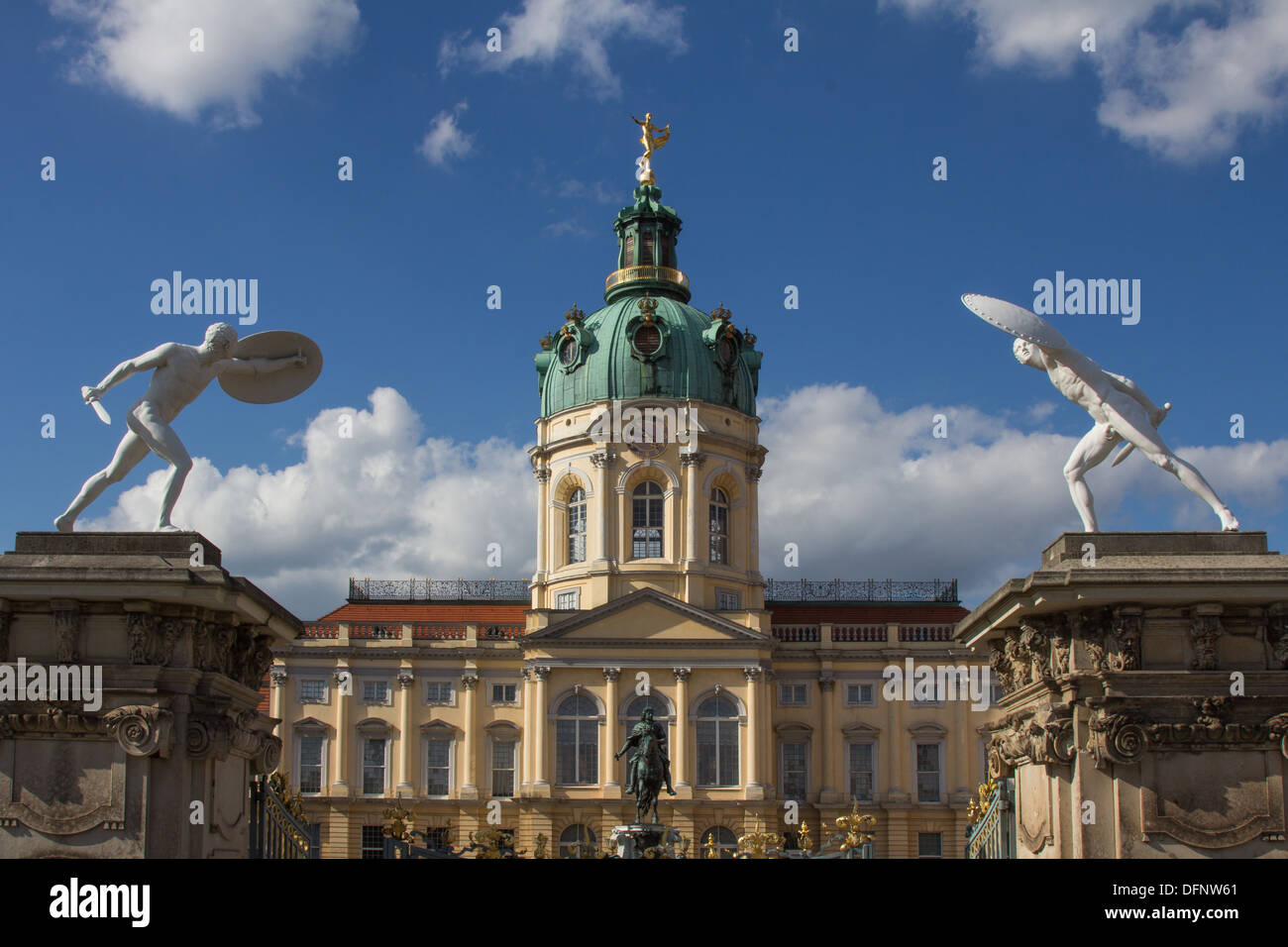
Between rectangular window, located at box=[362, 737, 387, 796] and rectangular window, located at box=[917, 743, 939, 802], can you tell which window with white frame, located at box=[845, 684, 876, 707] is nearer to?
rectangular window, located at box=[917, 743, 939, 802]

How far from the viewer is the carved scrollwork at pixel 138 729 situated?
16.5m

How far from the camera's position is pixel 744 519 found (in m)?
64.9

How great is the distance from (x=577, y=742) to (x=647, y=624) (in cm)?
551

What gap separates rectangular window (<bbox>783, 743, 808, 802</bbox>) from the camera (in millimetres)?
61469

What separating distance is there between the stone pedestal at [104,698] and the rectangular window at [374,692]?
150ft

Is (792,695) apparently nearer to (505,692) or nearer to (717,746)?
(717,746)

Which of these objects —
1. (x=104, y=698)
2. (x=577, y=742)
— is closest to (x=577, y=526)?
(x=577, y=742)

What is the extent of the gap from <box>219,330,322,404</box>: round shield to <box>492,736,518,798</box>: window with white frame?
1749 inches

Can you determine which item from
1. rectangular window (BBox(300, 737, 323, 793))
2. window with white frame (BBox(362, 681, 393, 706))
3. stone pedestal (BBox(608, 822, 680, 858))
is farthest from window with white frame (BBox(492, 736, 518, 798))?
stone pedestal (BBox(608, 822, 680, 858))

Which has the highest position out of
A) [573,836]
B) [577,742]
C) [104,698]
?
[104,698]

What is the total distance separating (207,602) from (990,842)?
1154 centimetres

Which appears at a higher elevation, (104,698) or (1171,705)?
(104,698)

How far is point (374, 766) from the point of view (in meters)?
61.9
